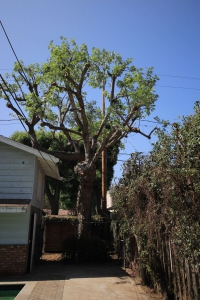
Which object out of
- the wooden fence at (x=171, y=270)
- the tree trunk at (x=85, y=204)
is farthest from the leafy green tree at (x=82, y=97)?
the wooden fence at (x=171, y=270)

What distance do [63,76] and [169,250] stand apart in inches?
364

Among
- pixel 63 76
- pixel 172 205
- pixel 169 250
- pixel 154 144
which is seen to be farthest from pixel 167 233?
pixel 63 76

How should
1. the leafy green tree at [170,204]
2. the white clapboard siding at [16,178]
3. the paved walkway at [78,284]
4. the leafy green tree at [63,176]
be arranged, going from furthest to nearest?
the leafy green tree at [63,176] → the white clapboard siding at [16,178] → the paved walkway at [78,284] → the leafy green tree at [170,204]

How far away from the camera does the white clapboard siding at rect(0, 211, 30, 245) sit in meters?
10.6

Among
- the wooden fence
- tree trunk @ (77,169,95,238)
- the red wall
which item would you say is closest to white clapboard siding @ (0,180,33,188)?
the red wall

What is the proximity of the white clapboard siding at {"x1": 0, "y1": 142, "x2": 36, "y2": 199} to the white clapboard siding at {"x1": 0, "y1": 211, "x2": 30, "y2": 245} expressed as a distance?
914 millimetres

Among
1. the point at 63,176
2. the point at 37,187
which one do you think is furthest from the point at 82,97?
the point at 63,176

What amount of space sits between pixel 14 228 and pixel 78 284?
3.50m

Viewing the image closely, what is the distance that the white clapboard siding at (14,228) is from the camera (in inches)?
419

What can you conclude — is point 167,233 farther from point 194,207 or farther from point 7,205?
point 7,205

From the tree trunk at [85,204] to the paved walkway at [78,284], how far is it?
7.38 feet

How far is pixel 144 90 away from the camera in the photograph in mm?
13234

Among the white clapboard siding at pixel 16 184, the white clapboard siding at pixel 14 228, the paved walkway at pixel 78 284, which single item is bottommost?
the paved walkway at pixel 78 284

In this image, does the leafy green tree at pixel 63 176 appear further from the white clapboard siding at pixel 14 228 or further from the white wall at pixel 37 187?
the white clapboard siding at pixel 14 228
